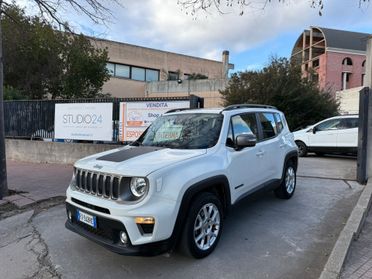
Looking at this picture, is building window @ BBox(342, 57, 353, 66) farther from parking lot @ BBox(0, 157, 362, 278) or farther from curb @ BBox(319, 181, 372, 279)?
curb @ BBox(319, 181, 372, 279)

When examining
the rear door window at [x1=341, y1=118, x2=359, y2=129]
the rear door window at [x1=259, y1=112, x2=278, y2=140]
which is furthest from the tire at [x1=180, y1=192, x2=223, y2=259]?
the rear door window at [x1=341, y1=118, x2=359, y2=129]

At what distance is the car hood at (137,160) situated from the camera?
12.5 ft

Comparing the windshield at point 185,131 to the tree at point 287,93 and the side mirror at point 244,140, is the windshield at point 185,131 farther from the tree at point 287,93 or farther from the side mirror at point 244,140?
the tree at point 287,93

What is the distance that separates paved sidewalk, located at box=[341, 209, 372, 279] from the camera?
3.81 m

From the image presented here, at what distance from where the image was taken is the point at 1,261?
438cm

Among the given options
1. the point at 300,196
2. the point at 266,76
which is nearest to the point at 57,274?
the point at 300,196

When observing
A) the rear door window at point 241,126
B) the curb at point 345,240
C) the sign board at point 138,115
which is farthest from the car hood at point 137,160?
the sign board at point 138,115

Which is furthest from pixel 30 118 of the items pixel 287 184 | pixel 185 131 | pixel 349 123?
pixel 349 123

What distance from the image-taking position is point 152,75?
118 feet

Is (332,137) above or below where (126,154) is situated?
above

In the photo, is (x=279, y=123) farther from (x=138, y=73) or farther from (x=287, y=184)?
(x=138, y=73)

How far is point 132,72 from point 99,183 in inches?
1232

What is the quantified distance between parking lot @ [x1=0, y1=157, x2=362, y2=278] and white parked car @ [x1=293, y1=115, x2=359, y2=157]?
6.35m

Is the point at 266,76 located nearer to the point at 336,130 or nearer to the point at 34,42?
the point at 336,130
